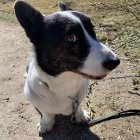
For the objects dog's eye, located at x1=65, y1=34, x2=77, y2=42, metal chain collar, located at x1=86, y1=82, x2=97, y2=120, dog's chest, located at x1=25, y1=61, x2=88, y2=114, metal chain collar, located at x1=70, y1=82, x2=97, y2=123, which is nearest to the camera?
dog's eye, located at x1=65, y1=34, x2=77, y2=42

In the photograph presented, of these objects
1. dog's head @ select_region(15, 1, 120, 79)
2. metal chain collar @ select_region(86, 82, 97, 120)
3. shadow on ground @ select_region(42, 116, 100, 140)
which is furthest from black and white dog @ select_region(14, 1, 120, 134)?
metal chain collar @ select_region(86, 82, 97, 120)

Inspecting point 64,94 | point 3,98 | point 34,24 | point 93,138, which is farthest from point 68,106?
point 3,98

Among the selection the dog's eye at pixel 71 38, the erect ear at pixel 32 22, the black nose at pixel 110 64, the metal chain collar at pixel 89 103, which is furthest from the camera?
the metal chain collar at pixel 89 103

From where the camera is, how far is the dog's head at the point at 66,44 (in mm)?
3199

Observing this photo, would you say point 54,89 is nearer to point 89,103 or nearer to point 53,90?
point 53,90

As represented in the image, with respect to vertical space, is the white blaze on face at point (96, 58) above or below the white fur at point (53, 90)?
above

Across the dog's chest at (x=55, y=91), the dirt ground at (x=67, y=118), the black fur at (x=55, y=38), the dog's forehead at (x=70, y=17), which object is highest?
the dog's forehead at (x=70, y=17)

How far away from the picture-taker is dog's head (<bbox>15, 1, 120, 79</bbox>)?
3.20 metres

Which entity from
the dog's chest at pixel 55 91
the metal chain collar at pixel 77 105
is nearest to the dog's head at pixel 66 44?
the dog's chest at pixel 55 91

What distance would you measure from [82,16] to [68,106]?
82cm

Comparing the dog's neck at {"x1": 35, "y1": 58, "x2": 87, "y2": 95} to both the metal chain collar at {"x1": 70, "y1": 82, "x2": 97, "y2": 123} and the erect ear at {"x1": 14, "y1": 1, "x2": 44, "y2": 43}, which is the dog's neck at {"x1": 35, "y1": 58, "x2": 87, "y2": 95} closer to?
the metal chain collar at {"x1": 70, "y1": 82, "x2": 97, "y2": 123}

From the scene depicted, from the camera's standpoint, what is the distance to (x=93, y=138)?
12.9ft

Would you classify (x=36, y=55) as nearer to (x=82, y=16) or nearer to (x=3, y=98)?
(x=82, y=16)

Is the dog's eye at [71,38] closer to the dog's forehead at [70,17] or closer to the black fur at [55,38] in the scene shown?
the black fur at [55,38]
